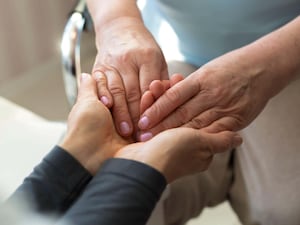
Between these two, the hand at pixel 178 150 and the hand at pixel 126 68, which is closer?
the hand at pixel 178 150

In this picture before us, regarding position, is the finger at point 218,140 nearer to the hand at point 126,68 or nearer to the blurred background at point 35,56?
the hand at point 126,68

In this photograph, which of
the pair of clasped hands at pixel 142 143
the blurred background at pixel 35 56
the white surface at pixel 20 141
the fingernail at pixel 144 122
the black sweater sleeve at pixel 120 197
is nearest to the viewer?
the black sweater sleeve at pixel 120 197

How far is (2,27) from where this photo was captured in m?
1.99

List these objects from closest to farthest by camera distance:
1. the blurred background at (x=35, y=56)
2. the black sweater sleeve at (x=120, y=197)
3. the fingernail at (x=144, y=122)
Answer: the black sweater sleeve at (x=120, y=197) → the fingernail at (x=144, y=122) → the blurred background at (x=35, y=56)

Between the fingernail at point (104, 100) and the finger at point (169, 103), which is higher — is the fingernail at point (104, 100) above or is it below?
above

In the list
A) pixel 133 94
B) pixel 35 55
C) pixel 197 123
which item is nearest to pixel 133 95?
pixel 133 94

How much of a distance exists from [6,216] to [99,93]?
1.15 feet

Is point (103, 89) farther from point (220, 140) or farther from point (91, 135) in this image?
point (220, 140)

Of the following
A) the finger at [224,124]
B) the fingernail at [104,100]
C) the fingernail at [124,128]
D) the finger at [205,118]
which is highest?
the fingernail at [104,100]

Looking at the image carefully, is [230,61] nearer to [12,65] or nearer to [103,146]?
[103,146]

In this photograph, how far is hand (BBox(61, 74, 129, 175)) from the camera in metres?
0.90

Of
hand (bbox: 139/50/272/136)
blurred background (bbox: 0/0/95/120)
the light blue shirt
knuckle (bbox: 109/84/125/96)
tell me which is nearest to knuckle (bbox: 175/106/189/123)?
hand (bbox: 139/50/272/136)

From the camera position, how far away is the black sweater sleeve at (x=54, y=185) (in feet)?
2.68

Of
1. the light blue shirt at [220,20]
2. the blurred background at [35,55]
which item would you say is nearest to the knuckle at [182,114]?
the light blue shirt at [220,20]
